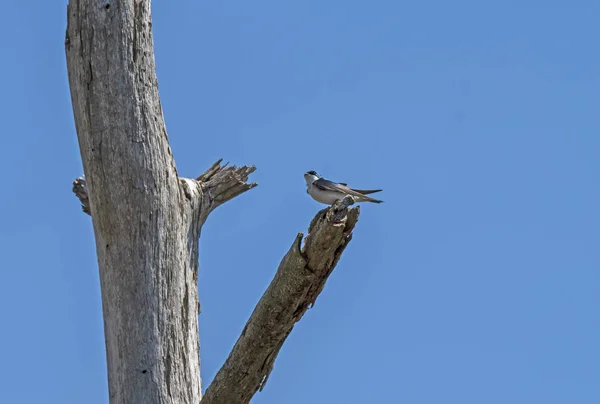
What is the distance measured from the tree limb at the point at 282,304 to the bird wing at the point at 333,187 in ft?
12.9

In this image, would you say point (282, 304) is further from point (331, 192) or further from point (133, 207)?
point (331, 192)

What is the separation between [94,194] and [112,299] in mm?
720

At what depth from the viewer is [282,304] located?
5871 mm

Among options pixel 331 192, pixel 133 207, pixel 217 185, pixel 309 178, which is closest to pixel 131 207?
pixel 133 207

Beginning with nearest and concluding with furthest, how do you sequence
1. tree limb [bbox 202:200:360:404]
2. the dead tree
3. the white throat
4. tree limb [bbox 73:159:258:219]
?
tree limb [bbox 202:200:360:404] → the dead tree → tree limb [bbox 73:159:258:219] → the white throat

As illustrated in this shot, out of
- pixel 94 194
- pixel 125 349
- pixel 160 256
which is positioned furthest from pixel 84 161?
pixel 125 349

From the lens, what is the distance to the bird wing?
9954 mm

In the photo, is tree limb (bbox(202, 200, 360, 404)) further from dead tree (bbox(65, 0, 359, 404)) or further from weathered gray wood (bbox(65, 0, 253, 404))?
weathered gray wood (bbox(65, 0, 253, 404))

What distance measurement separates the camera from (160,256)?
6.69 m

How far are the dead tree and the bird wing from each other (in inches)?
127

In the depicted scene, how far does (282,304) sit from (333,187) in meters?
4.20

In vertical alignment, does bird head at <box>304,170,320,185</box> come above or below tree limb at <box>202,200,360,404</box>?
above

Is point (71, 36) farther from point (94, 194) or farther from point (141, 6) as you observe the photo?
point (94, 194)

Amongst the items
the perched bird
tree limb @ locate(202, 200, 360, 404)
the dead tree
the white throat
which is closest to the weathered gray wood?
the dead tree
